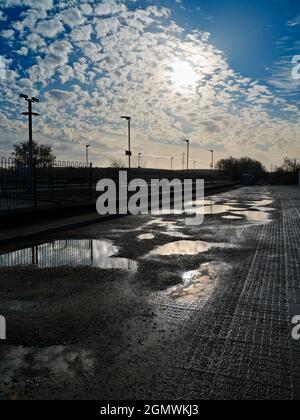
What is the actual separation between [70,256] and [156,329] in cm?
455

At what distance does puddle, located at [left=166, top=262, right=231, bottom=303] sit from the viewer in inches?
229

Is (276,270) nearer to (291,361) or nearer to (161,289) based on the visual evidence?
(161,289)

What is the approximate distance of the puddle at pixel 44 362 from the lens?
11.3ft

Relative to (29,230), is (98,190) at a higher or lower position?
higher

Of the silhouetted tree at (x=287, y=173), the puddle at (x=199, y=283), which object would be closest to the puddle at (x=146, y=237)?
the puddle at (x=199, y=283)

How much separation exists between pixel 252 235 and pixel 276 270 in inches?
177

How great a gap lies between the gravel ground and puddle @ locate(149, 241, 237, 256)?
0.33m

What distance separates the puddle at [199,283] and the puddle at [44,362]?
7.20 feet

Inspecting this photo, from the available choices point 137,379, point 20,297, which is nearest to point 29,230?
point 20,297

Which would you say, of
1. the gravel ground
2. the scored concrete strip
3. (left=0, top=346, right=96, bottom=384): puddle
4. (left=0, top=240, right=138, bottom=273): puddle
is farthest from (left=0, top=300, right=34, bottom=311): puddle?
the scored concrete strip

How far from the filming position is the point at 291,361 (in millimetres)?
3754

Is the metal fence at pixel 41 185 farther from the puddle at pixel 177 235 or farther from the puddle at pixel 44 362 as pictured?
the puddle at pixel 44 362

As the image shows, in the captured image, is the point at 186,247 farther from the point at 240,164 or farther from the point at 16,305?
the point at 240,164

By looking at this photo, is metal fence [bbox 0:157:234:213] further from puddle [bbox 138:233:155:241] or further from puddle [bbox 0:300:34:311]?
puddle [bbox 0:300:34:311]
